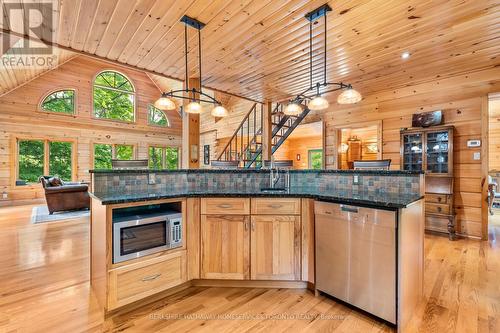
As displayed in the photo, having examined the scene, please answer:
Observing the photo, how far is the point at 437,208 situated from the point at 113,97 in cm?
1002

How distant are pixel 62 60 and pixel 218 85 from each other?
6121mm

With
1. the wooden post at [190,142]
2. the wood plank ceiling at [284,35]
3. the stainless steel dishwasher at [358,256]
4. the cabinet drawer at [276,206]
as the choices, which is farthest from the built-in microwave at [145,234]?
the wood plank ceiling at [284,35]

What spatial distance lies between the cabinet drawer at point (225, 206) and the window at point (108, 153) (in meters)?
7.70

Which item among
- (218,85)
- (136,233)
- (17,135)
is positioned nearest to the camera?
(136,233)

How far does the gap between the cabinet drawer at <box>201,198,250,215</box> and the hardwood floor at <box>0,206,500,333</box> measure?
30.2 inches

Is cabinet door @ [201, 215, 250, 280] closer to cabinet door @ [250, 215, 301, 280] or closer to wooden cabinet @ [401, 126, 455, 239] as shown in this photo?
cabinet door @ [250, 215, 301, 280]

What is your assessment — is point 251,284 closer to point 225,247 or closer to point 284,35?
point 225,247

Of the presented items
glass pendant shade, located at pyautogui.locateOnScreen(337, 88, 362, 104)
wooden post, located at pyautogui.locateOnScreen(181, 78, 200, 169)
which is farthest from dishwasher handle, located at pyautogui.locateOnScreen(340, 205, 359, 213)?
wooden post, located at pyautogui.locateOnScreen(181, 78, 200, 169)

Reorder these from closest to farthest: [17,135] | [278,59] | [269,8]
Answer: [269,8]
[278,59]
[17,135]

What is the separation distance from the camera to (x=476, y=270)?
2.75m

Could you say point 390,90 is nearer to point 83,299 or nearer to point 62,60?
point 83,299

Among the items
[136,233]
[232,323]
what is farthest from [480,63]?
[136,233]

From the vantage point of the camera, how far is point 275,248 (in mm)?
2271

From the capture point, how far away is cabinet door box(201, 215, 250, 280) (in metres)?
2.28
